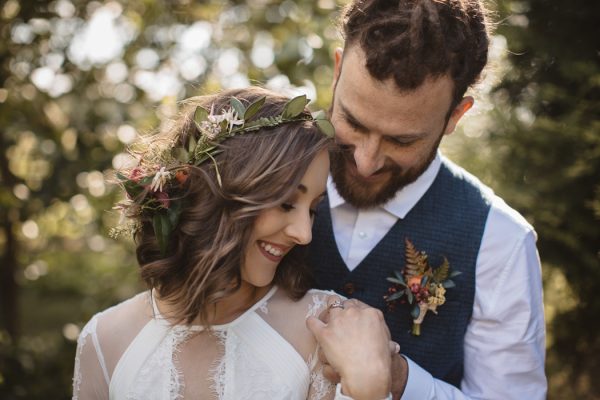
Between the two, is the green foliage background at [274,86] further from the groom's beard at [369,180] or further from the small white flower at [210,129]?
the small white flower at [210,129]

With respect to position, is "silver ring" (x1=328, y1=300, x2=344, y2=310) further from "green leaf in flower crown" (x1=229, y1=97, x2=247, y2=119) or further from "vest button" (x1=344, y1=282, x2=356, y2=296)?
"green leaf in flower crown" (x1=229, y1=97, x2=247, y2=119)

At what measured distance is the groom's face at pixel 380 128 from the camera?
2.14m

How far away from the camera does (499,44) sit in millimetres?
3006

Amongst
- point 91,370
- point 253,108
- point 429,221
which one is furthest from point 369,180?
point 91,370

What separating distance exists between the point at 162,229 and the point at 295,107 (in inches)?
22.2

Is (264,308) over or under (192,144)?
under

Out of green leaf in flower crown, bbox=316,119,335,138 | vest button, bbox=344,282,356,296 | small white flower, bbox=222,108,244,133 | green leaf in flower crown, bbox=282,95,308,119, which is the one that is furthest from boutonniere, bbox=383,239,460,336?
small white flower, bbox=222,108,244,133

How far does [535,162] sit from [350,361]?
61.4 inches

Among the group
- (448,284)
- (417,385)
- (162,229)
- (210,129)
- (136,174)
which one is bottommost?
(417,385)

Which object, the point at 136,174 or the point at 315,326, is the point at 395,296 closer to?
the point at 315,326

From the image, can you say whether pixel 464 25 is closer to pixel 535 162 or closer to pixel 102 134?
pixel 535 162

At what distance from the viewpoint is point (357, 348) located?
1.89 meters

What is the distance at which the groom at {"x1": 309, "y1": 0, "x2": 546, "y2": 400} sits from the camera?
2.15 metres

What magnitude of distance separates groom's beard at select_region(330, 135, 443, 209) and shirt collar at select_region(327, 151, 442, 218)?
0.03 m
